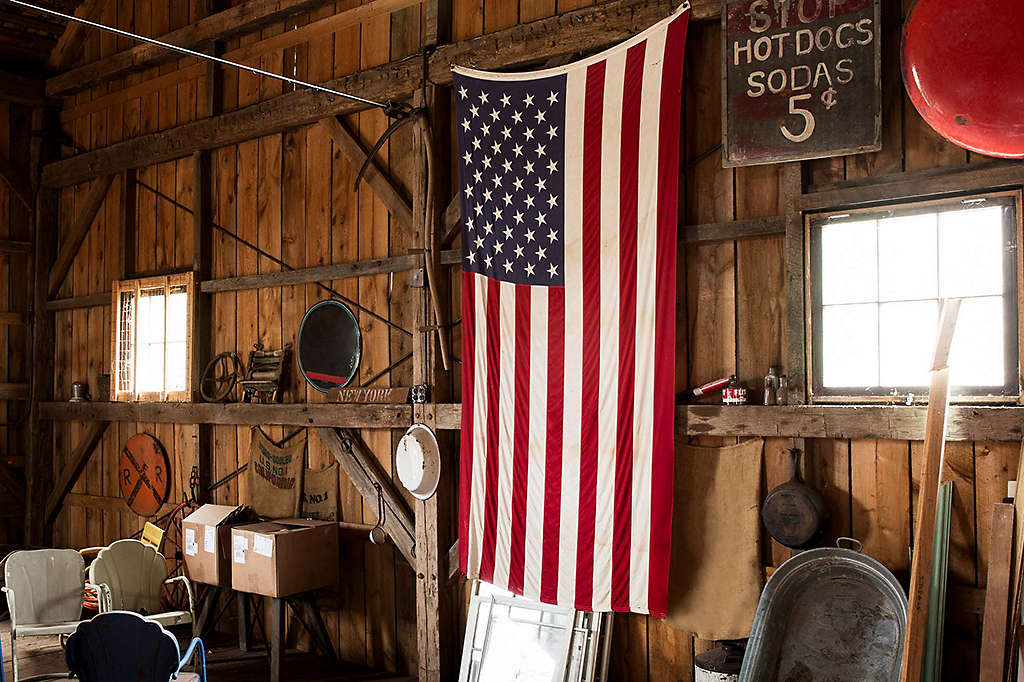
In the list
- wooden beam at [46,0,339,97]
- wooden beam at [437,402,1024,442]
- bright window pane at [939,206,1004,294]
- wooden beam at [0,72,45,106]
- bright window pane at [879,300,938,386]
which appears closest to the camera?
wooden beam at [437,402,1024,442]

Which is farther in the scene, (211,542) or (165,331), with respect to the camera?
(165,331)

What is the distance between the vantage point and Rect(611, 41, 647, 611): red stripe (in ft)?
16.2

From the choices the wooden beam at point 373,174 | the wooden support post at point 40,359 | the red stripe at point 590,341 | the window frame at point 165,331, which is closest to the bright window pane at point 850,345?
the red stripe at point 590,341

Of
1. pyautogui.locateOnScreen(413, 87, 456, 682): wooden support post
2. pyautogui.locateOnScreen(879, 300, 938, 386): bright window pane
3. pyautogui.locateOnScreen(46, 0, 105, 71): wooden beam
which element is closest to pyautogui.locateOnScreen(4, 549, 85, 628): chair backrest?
pyautogui.locateOnScreen(413, 87, 456, 682): wooden support post

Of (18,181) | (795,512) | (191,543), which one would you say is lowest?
(191,543)

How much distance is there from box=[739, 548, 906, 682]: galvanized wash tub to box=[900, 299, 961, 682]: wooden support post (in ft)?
1.49

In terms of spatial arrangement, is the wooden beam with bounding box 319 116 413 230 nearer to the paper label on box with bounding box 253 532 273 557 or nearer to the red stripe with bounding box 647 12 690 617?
the red stripe with bounding box 647 12 690 617

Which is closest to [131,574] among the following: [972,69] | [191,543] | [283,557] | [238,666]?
[191,543]

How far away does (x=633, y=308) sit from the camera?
4.96 meters

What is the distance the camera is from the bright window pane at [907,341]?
4211 millimetres

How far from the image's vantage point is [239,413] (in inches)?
278

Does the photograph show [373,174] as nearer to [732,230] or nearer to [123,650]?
[732,230]

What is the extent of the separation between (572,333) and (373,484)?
197cm

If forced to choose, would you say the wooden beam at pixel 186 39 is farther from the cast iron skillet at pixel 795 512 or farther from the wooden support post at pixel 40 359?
the cast iron skillet at pixel 795 512
